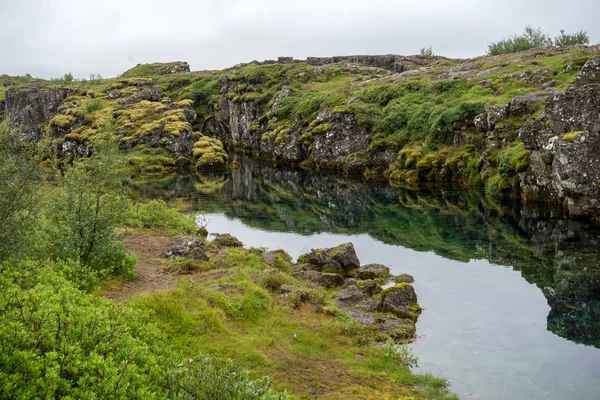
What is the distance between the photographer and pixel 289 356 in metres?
16.1

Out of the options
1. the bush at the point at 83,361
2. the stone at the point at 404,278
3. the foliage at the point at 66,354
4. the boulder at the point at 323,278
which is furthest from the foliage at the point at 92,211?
the stone at the point at 404,278

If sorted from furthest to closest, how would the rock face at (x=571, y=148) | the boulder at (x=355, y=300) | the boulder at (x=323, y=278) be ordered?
the rock face at (x=571, y=148) < the boulder at (x=323, y=278) < the boulder at (x=355, y=300)

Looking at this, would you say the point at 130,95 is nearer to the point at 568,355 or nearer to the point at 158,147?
the point at 158,147

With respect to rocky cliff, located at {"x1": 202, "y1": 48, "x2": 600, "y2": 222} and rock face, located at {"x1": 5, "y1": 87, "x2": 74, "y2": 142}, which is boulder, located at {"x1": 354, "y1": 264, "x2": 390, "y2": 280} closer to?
rocky cliff, located at {"x1": 202, "y1": 48, "x2": 600, "y2": 222}

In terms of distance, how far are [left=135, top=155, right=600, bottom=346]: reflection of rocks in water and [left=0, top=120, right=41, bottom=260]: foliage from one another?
19974 millimetres

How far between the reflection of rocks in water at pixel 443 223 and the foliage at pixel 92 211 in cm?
1948

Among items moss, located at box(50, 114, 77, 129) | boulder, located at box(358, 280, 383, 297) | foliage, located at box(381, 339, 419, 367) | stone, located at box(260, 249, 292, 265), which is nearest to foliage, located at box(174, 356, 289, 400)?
foliage, located at box(381, 339, 419, 367)

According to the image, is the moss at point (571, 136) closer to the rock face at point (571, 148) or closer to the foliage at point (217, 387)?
the rock face at point (571, 148)

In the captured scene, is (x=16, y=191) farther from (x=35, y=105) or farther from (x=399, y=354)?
(x=35, y=105)

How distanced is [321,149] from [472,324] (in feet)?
193

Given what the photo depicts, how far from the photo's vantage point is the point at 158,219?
35.6 meters

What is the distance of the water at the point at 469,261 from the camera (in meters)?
17.0

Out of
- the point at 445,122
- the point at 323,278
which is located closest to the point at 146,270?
the point at 323,278

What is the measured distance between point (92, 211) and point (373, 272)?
586 inches
